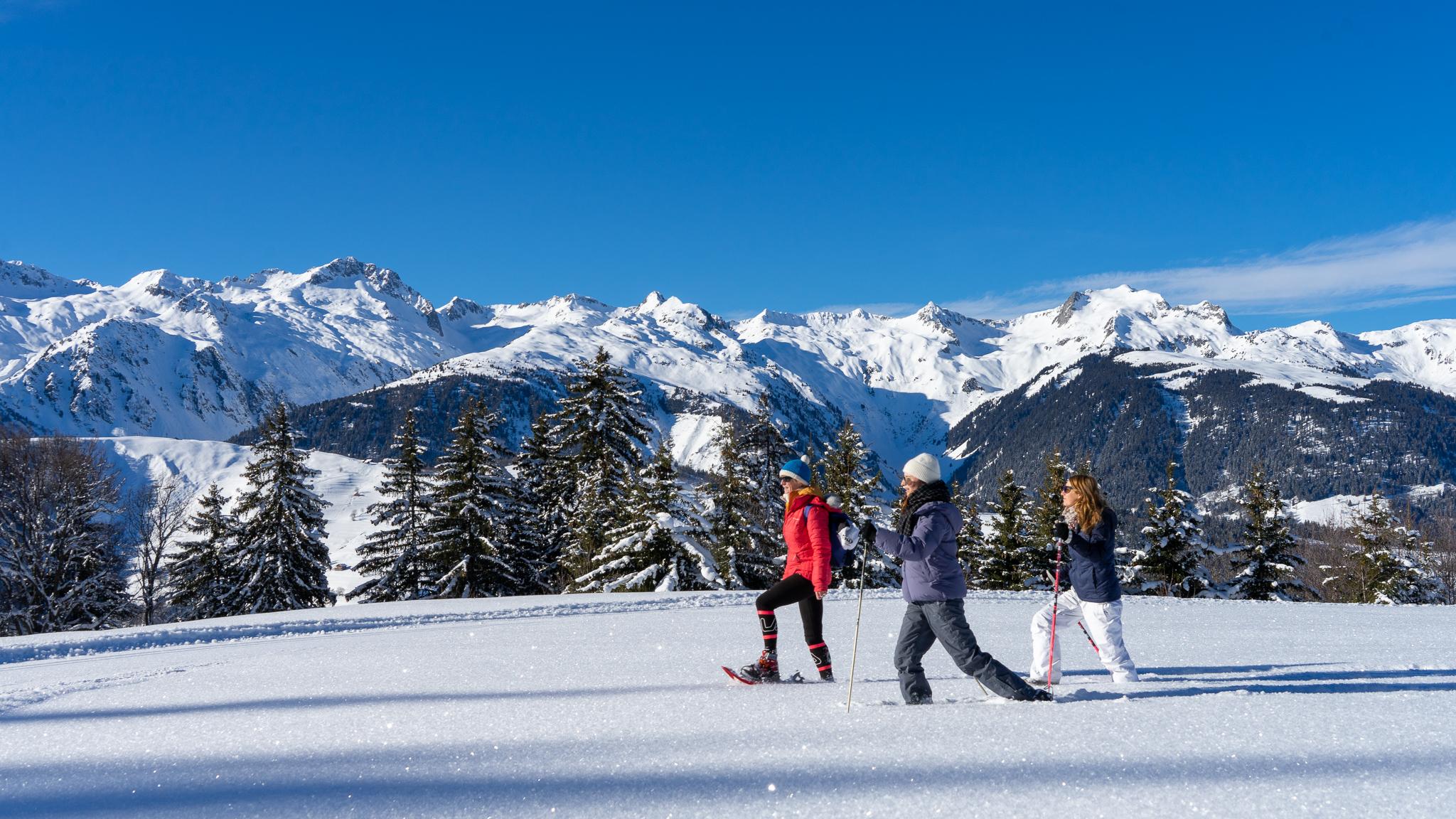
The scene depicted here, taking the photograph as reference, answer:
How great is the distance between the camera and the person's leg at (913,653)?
5215 millimetres

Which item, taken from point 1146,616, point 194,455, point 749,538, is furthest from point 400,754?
point 194,455

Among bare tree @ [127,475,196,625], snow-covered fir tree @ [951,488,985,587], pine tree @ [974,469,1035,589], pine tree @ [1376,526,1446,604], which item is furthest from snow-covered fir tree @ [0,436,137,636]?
pine tree @ [1376,526,1446,604]

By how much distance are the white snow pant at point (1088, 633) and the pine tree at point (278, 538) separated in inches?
1006

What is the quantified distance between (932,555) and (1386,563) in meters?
33.3

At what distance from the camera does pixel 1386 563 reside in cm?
2853

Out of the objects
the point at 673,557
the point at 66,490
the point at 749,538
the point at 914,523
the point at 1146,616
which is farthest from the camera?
the point at 66,490

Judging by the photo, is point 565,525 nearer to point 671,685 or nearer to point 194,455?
point 671,685

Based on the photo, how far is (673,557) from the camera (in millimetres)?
17953

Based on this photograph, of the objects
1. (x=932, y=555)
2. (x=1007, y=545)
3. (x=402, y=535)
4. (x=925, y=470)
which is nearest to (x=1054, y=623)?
(x=932, y=555)

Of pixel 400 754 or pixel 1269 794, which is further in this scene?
pixel 400 754

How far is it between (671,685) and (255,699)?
327cm

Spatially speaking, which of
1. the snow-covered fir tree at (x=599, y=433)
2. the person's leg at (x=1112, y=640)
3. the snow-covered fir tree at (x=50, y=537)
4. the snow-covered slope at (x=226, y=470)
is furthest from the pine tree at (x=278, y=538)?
the snow-covered slope at (x=226, y=470)

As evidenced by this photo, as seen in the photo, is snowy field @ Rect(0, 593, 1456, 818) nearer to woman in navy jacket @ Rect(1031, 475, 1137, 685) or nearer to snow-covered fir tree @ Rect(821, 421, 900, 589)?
woman in navy jacket @ Rect(1031, 475, 1137, 685)

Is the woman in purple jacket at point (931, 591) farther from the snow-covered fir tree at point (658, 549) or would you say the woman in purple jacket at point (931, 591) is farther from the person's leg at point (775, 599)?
the snow-covered fir tree at point (658, 549)
